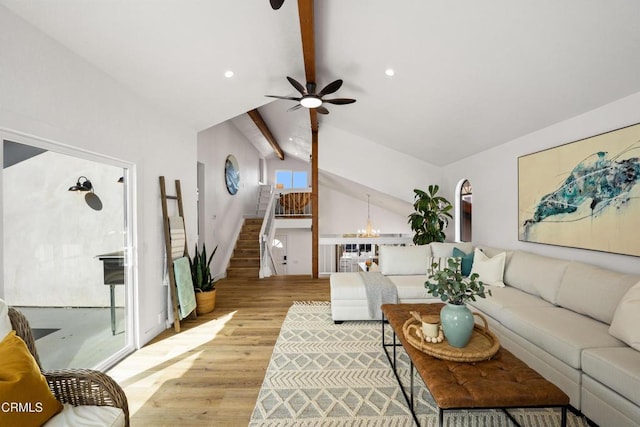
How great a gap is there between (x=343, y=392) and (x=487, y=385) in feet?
3.63

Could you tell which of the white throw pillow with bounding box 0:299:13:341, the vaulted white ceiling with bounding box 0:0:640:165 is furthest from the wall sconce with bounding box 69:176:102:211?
the white throw pillow with bounding box 0:299:13:341

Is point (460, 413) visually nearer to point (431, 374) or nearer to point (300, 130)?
point (431, 374)

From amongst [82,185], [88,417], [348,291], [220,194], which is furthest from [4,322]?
[220,194]

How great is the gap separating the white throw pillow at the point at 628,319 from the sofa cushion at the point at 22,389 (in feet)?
10.5

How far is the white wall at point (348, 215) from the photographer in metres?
9.57

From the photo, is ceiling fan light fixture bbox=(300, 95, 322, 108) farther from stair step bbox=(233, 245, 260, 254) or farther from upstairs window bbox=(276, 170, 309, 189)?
upstairs window bbox=(276, 170, 309, 189)

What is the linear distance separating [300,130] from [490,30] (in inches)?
202

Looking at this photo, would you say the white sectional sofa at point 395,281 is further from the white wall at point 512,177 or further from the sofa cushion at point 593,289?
the sofa cushion at point 593,289

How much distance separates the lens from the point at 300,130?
7043 millimetres

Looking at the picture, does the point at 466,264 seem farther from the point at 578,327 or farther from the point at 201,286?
the point at 201,286

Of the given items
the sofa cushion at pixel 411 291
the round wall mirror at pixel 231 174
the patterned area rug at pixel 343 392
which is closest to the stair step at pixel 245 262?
the round wall mirror at pixel 231 174

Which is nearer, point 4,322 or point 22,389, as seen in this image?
point 22,389

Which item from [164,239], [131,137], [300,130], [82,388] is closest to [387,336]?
[82,388]

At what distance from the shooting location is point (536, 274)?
2.90 metres
